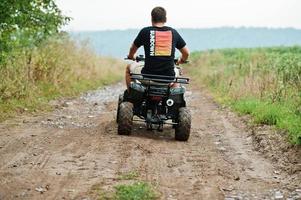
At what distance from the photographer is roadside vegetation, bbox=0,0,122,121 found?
481 inches

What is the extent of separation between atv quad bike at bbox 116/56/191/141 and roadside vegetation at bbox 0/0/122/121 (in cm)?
298

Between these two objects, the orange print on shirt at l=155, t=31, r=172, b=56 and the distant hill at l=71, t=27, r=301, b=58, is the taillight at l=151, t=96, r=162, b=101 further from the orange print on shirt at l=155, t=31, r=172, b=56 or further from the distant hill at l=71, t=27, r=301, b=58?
the distant hill at l=71, t=27, r=301, b=58

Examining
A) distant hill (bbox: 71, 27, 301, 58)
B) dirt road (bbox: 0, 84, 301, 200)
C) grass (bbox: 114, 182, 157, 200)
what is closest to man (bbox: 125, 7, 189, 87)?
dirt road (bbox: 0, 84, 301, 200)

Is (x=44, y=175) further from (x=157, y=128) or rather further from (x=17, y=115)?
(x=17, y=115)

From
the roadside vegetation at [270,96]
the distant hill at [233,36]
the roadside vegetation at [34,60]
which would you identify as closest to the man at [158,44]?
the roadside vegetation at [270,96]

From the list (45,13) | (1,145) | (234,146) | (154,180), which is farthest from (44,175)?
(45,13)

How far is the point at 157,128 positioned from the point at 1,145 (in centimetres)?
303

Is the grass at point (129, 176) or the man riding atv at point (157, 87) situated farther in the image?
the man riding atv at point (157, 87)

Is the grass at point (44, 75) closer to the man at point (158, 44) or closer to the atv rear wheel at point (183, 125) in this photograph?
the man at point (158, 44)

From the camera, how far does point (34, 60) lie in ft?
53.4

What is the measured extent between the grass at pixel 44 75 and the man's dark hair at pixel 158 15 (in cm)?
372

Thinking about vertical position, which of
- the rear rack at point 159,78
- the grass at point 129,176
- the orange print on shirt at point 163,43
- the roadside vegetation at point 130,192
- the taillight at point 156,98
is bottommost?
the grass at point 129,176

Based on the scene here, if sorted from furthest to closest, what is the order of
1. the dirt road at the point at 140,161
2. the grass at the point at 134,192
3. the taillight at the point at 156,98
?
the taillight at the point at 156,98 < the dirt road at the point at 140,161 < the grass at the point at 134,192

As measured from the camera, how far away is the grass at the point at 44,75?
13211 millimetres
